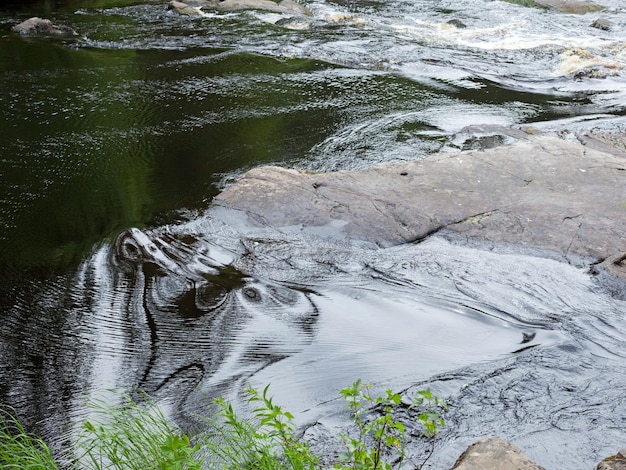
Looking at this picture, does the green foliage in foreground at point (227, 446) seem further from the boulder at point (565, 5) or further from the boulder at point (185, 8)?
the boulder at point (565, 5)

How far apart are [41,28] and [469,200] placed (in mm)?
10285

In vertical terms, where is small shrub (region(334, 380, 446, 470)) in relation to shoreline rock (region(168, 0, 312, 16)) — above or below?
below

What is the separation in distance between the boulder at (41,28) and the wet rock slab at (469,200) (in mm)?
8567

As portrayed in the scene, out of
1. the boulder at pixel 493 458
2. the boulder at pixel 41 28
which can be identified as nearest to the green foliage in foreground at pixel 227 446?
the boulder at pixel 493 458

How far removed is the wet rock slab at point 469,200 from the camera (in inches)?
187

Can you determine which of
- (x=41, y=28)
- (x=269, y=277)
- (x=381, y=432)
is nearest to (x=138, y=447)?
(x=381, y=432)

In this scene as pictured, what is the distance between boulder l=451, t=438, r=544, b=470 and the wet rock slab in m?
2.05

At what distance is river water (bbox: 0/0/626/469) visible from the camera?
3434 mm

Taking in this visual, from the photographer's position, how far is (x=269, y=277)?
14.8 feet

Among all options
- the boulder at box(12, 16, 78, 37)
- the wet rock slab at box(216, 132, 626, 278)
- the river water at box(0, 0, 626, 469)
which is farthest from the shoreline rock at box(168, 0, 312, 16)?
the wet rock slab at box(216, 132, 626, 278)

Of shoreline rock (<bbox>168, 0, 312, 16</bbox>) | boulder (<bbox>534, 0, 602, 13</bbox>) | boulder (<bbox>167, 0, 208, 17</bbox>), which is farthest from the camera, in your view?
boulder (<bbox>534, 0, 602, 13</bbox>)

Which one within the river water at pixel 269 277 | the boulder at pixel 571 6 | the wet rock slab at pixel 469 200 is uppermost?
the boulder at pixel 571 6

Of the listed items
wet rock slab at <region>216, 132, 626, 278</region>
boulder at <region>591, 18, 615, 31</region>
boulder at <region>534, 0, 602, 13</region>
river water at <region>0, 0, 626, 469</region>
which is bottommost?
river water at <region>0, 0, 626, 469</region>

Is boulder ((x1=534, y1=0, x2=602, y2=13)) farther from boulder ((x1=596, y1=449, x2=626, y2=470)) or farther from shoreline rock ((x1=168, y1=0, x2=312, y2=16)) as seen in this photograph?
boulder ((x1=596, y1=449, x2=626, y2=470))
